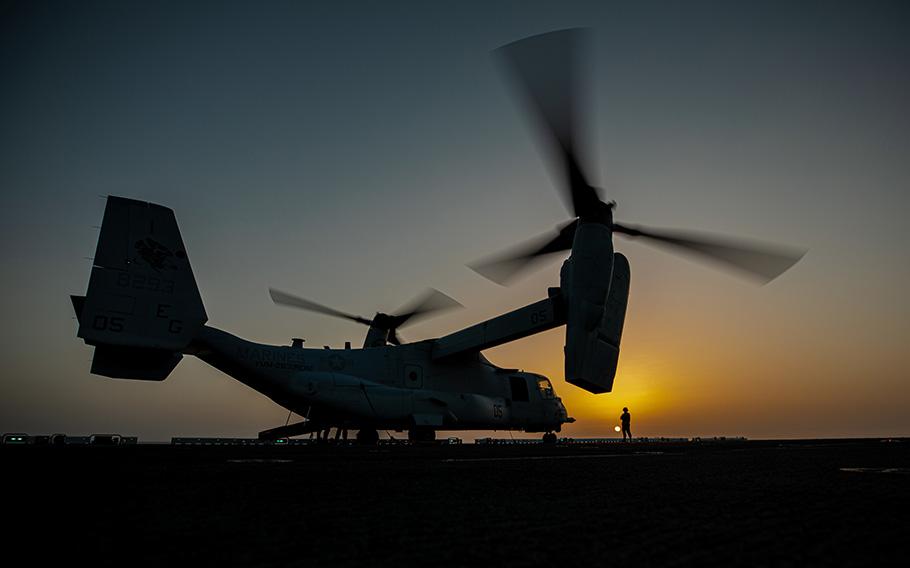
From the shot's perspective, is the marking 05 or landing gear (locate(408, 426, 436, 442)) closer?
the marking 05

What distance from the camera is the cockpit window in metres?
32.9

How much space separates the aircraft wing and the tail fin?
13551 mm

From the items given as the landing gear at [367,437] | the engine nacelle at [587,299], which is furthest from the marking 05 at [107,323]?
the engine nacelle at [587,299]

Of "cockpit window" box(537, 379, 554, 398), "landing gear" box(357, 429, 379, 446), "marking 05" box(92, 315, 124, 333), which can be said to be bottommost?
"landing gear" box(357, 429, 379, 446)

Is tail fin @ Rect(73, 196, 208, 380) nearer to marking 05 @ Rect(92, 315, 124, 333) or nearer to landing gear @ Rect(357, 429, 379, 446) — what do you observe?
marking 05 @ Rect(92, 315, 124, 333)

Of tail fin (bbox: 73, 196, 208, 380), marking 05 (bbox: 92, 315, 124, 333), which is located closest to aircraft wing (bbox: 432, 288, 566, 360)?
tail fin (bbox: 73, 196, 208, 380)

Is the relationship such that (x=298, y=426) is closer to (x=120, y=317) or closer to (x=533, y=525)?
(x=120, y=317)

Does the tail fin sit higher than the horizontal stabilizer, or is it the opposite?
the tail fin

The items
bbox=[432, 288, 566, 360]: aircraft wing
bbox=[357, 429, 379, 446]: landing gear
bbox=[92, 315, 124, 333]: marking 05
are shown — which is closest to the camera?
bbox=[92, 315, 124, 333]: marking 05

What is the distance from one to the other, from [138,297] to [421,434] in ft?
45.9

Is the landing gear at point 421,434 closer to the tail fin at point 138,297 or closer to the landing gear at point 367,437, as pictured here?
the landing gear at point 367,437

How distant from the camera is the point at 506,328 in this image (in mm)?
28016

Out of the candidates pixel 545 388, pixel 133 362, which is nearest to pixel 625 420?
pixel 545 388

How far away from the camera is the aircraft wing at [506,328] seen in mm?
26312
